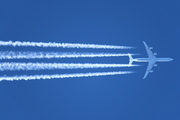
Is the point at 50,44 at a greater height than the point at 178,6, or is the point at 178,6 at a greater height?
the point at 178,6

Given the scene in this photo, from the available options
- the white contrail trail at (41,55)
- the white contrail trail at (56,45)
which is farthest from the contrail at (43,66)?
the white contrail trail at (56,45)

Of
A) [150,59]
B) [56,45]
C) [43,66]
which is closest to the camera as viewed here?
[43,66]

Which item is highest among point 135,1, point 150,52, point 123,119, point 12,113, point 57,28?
point 135,1

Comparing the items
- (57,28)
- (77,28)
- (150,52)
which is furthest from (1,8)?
(150,52)

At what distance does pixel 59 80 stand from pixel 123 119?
6.85m

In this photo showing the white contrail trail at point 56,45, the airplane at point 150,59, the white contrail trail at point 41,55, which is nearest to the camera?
the white contrail trail at point 41,55

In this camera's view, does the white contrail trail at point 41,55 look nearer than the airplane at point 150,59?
Yes

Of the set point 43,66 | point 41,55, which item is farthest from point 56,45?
point 43,66

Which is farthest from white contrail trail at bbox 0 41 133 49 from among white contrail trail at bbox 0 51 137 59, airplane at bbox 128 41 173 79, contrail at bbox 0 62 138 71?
airplane at bbox 128 41 173 79

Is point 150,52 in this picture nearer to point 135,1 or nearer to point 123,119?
point 135,1

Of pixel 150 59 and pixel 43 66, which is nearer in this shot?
pixel 43 66

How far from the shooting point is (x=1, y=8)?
15594 mm

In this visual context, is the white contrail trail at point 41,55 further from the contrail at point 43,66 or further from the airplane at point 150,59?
the airplane at point 150,59

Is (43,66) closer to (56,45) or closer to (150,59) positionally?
(56,45)
